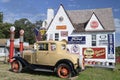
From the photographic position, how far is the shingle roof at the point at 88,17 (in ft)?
122

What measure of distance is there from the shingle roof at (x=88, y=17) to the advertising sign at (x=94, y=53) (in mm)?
4618

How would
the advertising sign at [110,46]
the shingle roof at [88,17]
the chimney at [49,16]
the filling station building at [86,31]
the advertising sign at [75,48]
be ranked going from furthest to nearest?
the chimney at [49,16], the shingle roof at [88,17], the advertising sign at [75,48], the filling station building at [86,31], the advertising sign at [110,46]

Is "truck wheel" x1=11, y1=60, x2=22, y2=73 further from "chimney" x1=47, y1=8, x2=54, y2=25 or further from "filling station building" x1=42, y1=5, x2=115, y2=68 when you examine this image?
"chimney" x1=47, y1=8, x2=54, y2=25

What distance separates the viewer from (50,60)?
16375 millimetres

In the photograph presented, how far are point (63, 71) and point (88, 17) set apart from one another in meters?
24.6

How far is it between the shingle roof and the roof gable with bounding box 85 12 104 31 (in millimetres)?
802

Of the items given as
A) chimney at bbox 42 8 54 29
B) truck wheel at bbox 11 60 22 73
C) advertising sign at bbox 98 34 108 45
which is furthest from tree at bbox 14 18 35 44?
truck wheel at bbox 11 60 22 73

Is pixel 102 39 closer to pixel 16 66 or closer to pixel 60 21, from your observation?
pixel 60 21

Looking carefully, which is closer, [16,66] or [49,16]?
[16,66]

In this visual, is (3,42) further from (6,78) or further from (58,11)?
(6,78)

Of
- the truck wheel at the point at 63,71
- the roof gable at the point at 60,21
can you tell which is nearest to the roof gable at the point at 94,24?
the roof gable at the point at 60,21

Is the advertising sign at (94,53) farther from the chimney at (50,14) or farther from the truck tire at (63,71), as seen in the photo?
the truck tire at (63,71)

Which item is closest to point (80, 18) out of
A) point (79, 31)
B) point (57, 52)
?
point (79, 31)

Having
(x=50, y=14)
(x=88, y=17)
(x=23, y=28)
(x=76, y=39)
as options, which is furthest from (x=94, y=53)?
(x=23, y=28)
